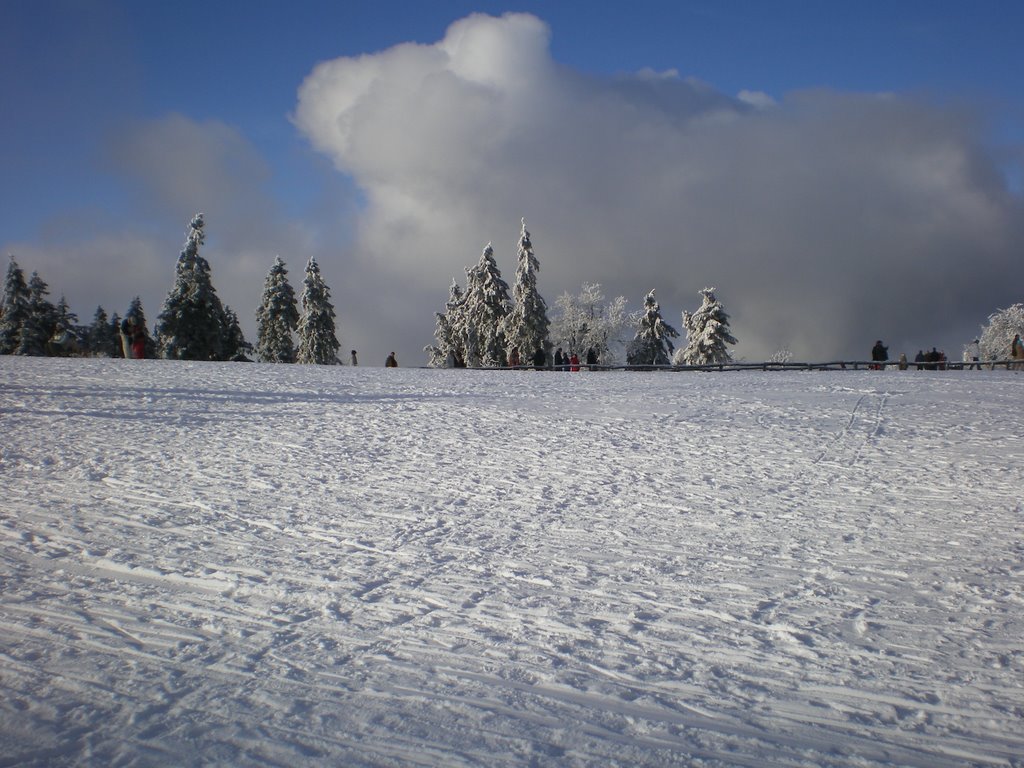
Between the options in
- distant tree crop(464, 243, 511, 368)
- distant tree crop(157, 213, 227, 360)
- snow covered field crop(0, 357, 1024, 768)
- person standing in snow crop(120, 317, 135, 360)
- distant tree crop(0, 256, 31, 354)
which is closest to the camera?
snow covered field crop(0, 357, 1024, 768)

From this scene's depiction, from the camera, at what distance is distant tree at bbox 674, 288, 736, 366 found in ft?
197

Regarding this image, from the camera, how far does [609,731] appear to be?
15.4ft

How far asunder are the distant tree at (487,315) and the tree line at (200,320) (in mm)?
11635

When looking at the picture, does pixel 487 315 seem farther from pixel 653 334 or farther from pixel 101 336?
pixel 101 336

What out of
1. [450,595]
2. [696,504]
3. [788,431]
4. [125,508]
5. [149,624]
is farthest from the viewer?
[788,431]

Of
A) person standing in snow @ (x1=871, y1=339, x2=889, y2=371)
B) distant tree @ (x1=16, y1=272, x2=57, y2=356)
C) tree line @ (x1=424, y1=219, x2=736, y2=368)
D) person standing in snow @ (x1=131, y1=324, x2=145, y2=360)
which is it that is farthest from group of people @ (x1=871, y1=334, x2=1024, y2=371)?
distant tree @ (x1=16, y1=272, x2=57, y2=356)

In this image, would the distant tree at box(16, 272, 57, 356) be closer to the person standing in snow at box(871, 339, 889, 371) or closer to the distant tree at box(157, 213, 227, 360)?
the distant tree at box(157, 213, 227, 360)

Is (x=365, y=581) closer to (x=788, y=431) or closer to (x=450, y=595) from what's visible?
(x=450, y=595)

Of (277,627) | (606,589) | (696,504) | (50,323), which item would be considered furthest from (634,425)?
(50,323)

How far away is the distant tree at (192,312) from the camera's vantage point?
171 ft

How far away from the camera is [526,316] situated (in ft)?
193

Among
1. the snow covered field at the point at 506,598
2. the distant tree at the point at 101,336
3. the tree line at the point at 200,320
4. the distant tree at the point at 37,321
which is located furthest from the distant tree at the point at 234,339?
the snow covered field at the point at 506,598

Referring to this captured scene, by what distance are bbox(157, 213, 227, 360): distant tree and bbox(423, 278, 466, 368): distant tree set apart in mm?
19854

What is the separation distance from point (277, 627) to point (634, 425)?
1192 centimetres
